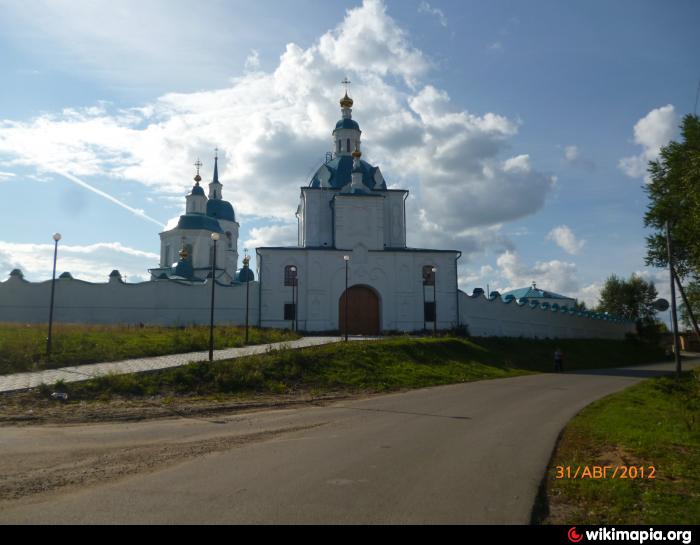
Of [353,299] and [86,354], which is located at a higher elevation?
[353,299]

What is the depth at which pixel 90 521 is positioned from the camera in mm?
5109

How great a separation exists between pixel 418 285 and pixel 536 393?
18.4 m

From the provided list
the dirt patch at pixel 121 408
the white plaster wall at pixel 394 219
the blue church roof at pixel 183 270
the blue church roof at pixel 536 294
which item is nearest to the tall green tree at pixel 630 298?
the blue church roof at pixel 536 294

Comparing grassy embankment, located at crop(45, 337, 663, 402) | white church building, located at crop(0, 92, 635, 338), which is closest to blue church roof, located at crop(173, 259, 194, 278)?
white church building, located at crop(0, 92, 635, 338)

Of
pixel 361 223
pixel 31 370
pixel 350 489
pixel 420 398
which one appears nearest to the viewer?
pixel 350 489

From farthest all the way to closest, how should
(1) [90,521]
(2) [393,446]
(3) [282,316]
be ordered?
(3) [282,316]
(2) [393,446]
(1) [90,521]

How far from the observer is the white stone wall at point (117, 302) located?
2948 centimetres

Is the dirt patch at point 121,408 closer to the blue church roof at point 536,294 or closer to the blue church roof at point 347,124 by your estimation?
the blue church roof at point 347,124

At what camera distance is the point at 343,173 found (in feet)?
133

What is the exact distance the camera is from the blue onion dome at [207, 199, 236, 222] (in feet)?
182
